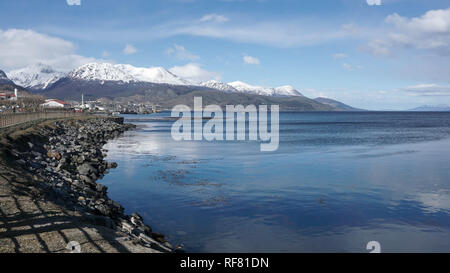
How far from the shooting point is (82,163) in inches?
1080

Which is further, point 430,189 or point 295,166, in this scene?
point 295,166

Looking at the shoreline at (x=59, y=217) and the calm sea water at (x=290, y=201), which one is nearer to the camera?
the shoreline at (x=59, y=217)

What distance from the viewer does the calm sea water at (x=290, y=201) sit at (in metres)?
13.9

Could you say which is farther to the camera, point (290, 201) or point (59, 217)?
point (290, 201)

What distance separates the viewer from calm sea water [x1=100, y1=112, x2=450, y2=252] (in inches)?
547

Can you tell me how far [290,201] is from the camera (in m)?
19.2

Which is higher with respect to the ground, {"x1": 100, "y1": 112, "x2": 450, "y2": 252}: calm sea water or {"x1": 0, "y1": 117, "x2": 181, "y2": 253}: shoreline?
{"x1": 0, "y1": 117, "x2": 181, "y2": 253}: shoreline

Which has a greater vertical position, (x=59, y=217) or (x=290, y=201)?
(x=59, y=217)

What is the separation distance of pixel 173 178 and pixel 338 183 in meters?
10.4

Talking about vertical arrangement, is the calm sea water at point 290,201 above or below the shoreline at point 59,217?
below

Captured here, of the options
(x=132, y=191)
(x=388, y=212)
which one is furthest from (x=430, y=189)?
(x=132, y=191)

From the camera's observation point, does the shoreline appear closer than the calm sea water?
Yes
